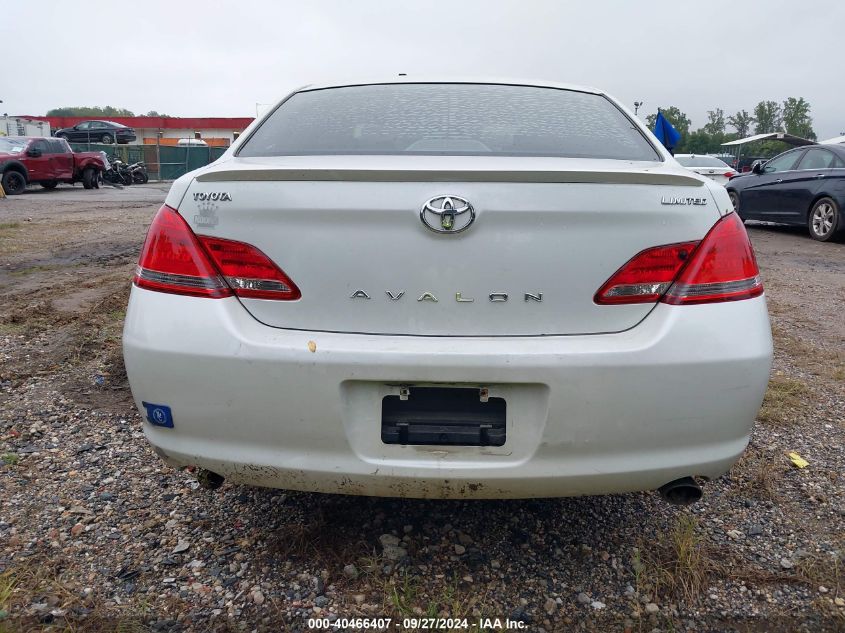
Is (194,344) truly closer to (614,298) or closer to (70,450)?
(614,298)

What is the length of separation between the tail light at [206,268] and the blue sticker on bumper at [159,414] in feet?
1.05

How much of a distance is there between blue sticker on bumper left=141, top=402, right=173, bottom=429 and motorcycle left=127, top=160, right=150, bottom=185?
27.6 meters

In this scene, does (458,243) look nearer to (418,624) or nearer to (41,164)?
(418,624)

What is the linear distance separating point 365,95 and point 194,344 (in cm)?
135

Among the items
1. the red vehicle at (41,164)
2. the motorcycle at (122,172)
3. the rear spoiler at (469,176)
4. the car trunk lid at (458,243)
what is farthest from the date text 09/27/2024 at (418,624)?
the motorcycle at (122,172)

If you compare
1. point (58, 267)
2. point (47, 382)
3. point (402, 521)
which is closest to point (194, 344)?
point (402, 521)

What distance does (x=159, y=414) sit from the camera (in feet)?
5.99

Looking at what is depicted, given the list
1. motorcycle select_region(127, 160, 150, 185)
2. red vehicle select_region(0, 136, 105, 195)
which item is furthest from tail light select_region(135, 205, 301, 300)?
motorcycle select_region(127, 160, 150, 185)

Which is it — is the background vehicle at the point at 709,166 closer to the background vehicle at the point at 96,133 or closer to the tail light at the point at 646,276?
the tail light at the point at 646,276

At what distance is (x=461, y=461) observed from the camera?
5.67 feet

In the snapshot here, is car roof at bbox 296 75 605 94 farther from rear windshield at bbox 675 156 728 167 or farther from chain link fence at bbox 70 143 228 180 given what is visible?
chain link fence at bbox 70 143 228 180

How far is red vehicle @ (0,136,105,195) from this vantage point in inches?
708

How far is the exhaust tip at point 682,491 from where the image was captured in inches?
71.9

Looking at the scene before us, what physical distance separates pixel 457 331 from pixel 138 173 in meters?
28.9
